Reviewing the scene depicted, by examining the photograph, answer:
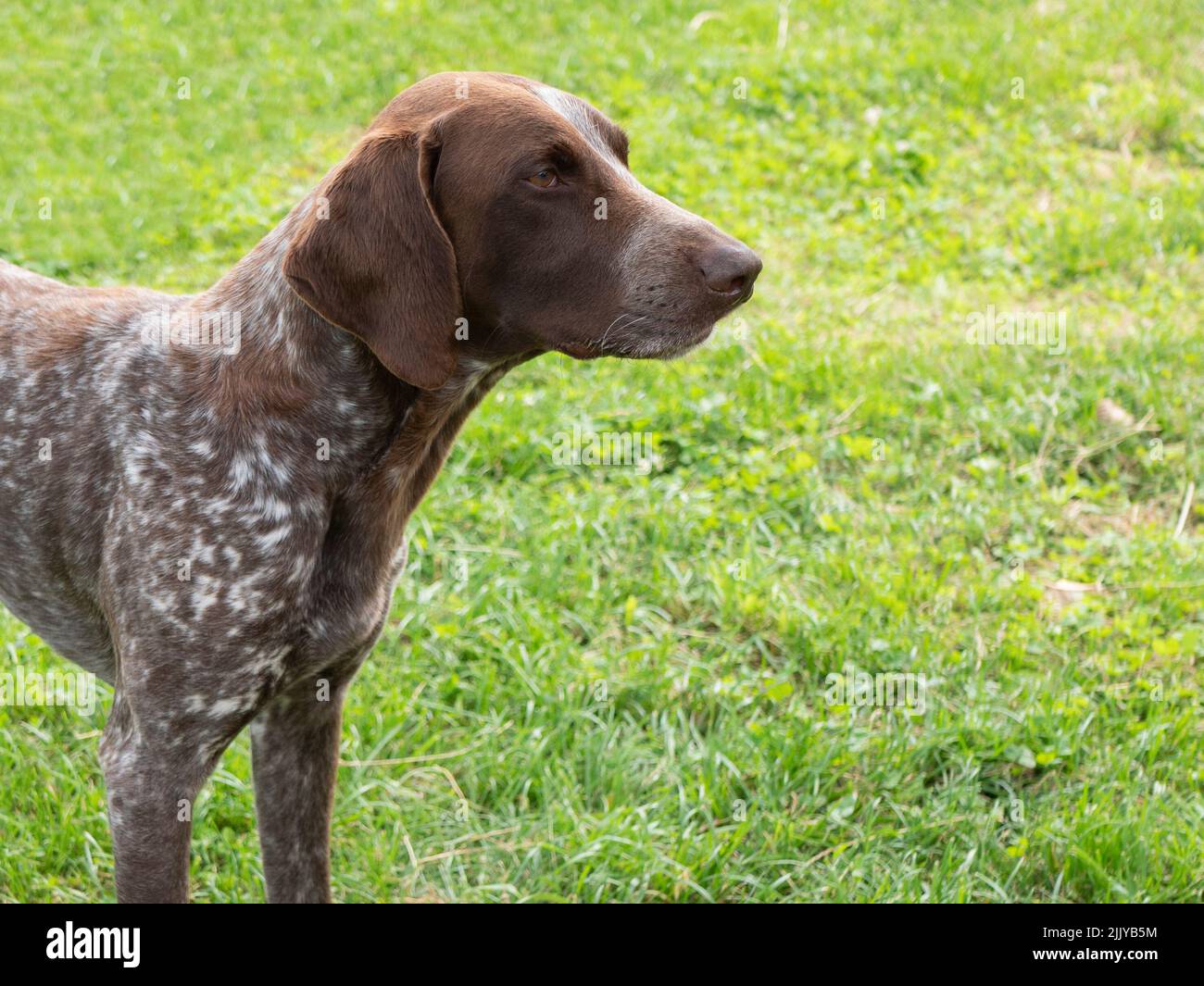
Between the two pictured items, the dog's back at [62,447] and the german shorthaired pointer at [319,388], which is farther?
the dog's back at [62,447]

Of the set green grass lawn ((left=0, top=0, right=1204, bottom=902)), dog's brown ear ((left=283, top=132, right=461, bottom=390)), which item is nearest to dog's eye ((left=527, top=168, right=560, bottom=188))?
Answer: dog's brown ear ((left=283, top=132, right=461, bottom=390))

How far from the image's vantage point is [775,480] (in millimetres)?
5562

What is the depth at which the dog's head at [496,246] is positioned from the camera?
3006mm

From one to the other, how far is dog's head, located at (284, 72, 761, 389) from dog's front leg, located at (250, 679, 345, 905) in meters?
1.12

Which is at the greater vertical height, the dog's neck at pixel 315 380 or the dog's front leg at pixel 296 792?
the dog's neck at pixel 315 380

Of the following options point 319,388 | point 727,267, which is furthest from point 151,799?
point 727,267

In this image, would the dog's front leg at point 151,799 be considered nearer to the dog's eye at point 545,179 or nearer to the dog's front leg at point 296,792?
the dog's front leg at point 296,792

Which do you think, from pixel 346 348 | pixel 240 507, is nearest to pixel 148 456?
pixel 240 507

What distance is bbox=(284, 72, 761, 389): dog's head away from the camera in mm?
3006

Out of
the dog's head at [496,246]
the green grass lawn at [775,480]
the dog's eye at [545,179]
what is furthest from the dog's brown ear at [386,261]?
the green grass lawn at [775,480]

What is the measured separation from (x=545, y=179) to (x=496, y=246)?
0.19m

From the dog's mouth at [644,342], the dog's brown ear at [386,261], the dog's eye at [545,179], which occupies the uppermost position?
the dog's eye at [545,179]

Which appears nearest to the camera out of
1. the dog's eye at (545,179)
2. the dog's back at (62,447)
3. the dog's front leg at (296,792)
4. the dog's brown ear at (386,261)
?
the dog's brown ear at (386,261)

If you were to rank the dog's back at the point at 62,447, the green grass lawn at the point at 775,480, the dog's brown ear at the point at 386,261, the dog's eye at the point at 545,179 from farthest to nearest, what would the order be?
the green grass lawn at the point at 775,480 < the dog's back at the point at 62,447 < the dog's eye at the point at 545,179 < the dog's brown ear at the point at 386,261
